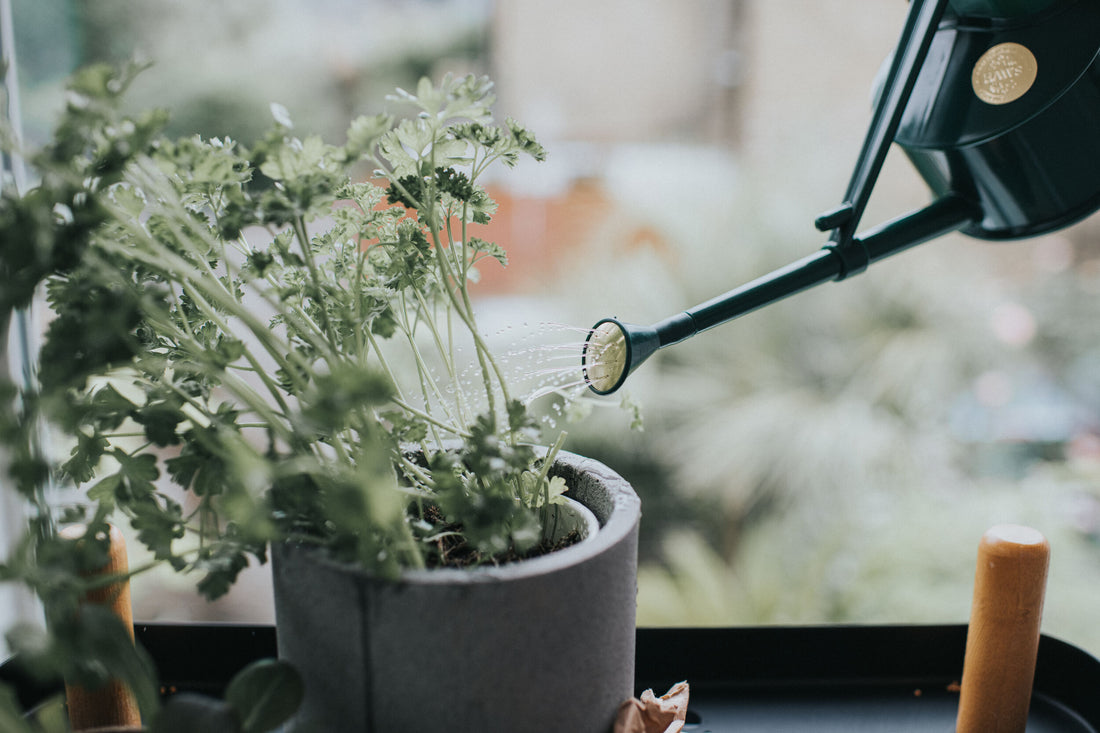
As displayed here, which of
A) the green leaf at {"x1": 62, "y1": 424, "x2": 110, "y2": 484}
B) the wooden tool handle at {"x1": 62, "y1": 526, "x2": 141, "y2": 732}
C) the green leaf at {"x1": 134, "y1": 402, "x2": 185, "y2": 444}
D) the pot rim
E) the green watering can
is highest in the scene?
the green watering can

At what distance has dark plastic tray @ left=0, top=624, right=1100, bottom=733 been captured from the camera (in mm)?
556

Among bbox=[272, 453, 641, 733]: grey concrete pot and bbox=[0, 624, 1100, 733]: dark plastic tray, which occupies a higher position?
bbox=[272, 453, 641, 733]: grey concrete pot

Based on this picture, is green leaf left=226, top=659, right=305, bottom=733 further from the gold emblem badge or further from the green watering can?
the gold emblem badge

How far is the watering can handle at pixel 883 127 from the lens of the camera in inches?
17.3

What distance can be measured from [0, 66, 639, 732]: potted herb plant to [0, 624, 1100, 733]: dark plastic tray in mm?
202

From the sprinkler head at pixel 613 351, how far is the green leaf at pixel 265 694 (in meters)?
0.23

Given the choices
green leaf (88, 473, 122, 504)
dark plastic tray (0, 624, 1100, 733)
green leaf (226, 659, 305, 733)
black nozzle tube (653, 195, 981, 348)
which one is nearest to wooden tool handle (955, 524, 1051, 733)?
dark plastic tray (0, 624, 1100, 733)

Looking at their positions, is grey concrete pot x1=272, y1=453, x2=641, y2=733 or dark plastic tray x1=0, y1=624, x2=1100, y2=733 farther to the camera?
dark plastic tray x1=0, y1=624, x2=1100, y2=733

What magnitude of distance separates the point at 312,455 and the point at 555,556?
14cm

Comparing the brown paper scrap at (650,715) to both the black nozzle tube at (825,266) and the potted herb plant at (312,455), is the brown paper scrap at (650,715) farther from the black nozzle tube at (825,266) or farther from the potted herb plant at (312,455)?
the black nozzle tube at (825,266)

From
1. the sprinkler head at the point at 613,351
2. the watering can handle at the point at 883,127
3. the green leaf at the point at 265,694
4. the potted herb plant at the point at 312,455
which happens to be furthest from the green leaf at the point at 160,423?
the watering can handle at the point at 883,127

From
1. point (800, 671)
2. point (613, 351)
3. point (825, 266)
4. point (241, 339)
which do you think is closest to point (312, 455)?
point (241, 339)

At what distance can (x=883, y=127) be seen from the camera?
0.45 metres

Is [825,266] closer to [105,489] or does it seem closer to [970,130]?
[970,130]
